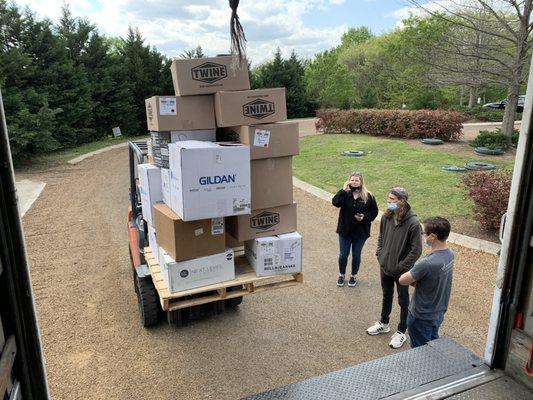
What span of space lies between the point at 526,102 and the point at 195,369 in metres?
3.62

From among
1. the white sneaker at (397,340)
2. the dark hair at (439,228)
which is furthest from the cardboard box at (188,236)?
the white sneaker at (397,340)

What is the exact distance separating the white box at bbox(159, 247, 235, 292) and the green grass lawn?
19.0 feet

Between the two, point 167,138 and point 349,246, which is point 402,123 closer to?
point 349,246

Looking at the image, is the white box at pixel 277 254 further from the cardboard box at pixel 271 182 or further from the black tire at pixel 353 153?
the black tire at pixel 353 153

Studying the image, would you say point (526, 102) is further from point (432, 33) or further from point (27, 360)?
point (432, 33)

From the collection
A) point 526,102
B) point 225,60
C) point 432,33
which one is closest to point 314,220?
point 225,60

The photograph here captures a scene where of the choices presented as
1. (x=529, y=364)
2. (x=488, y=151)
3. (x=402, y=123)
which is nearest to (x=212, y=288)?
(x=529, y=364)

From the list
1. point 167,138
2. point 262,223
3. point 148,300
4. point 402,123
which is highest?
point 167,138

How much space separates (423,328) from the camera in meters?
3.73

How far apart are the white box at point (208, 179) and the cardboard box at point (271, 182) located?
0.85 ft

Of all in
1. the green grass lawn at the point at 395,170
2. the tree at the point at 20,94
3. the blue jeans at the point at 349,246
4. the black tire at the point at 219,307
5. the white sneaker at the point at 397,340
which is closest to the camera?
the white sneaker at the point at 397,340

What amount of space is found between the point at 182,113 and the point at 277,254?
64.0 inches

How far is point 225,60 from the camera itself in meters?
3.99

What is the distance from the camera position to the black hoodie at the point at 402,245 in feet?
13.5
